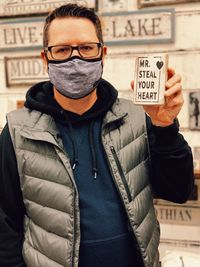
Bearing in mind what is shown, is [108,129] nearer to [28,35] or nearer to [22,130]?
[22,130]

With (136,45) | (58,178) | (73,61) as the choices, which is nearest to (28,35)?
(136,45)

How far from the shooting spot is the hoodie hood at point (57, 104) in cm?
109

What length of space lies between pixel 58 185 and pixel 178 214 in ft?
3.01

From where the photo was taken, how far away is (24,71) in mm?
1817

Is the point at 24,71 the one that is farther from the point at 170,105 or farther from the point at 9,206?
the point at 170,105

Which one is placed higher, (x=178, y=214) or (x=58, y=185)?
(x=58, y=185)

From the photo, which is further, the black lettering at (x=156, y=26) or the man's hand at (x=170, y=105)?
the black lettering at (x=156, y=26)

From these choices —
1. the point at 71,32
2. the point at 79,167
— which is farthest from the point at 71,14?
the point at 79,167

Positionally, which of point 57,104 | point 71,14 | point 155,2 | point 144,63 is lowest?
point 57,104

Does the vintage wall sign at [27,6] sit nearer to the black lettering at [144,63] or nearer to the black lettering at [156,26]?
the black lettering at [156,26]

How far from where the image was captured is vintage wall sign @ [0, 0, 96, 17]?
1709 mm

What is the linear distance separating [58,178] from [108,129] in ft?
0.71

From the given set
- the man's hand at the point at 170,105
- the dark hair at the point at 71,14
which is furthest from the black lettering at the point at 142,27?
the man's hand at the point at 170,105

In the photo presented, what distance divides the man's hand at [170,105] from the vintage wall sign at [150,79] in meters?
0.02
